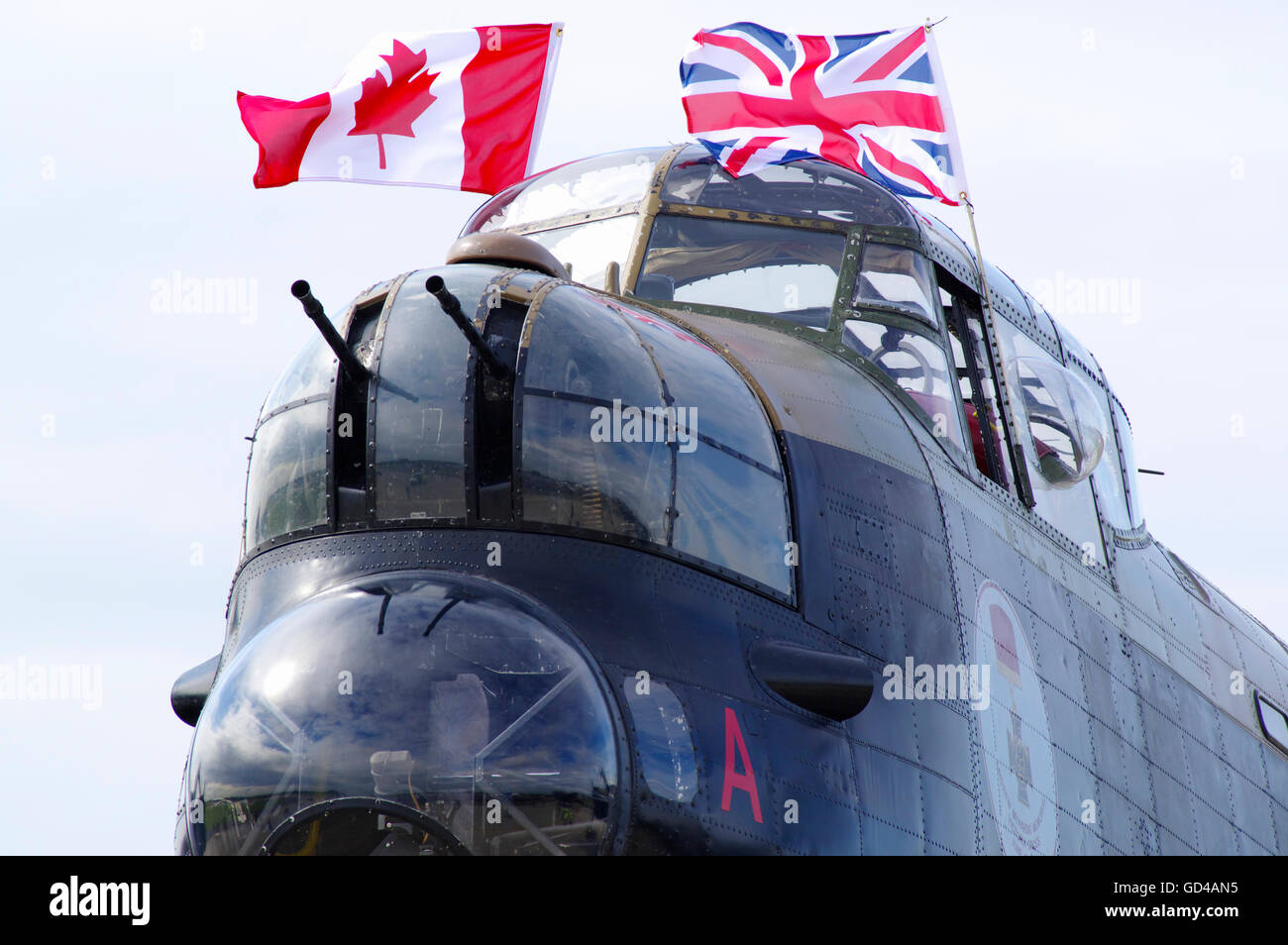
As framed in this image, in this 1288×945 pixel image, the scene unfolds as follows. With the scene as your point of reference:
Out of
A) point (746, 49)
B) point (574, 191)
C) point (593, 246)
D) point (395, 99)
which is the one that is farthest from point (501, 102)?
point (593, 246)

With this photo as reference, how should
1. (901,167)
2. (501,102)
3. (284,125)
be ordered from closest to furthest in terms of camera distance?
(901,167) < (284,125) < (501,102)

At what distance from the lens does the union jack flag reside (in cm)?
1057

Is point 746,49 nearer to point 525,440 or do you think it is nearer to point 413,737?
point 525,440

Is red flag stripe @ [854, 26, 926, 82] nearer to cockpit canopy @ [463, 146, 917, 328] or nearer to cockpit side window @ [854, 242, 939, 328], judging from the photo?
cockpit canopy @ [463, 146, 917, 328]

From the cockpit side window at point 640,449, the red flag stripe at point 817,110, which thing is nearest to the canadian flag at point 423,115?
the red flag stripe at point 817,110

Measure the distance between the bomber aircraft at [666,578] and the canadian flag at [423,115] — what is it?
3.50 m

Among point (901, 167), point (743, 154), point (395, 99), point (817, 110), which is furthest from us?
point (395, 99)

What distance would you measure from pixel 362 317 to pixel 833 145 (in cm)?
499

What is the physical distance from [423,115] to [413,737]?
788 centimetres

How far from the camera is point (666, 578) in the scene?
6215 millimetres

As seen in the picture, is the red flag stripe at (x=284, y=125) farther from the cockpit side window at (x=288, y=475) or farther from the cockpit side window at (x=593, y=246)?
the cockpit side window at (x=288, y=475)

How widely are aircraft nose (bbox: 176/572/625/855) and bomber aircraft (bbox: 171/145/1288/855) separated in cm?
1

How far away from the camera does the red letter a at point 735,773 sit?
586 cm

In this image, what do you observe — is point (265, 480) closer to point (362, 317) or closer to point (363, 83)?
point (362, 317)
